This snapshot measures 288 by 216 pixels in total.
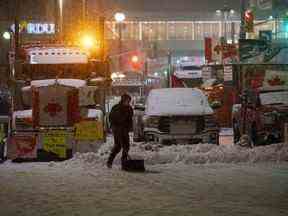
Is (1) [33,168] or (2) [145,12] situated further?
(2) [145,12]

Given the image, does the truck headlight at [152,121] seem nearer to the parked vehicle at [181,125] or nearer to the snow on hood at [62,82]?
the parked vehicle at [181,125]

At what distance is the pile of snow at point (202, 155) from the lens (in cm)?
1413

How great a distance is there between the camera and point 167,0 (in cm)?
10362

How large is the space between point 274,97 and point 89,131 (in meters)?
5.62

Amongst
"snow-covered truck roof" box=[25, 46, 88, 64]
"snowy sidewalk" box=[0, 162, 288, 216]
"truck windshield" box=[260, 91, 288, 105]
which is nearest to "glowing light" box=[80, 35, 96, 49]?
"snow-covered truck roof" box=[25, 46, 88, 64]

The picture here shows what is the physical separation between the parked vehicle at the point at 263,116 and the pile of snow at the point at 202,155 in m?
1.39

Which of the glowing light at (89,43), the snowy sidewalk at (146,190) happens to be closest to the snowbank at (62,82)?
the glowing light at (89,43)

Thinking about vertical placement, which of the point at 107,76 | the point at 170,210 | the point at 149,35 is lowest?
the point at 170,210

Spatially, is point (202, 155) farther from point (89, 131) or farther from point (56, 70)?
point (56, 70)

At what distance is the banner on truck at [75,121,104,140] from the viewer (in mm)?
15242

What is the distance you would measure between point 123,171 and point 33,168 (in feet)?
6.32

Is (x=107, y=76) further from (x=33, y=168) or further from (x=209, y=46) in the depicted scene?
(x=209, y=46)

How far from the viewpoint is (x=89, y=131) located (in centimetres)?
1532

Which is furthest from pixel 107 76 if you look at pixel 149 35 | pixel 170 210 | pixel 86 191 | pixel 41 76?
pixel 149 35
